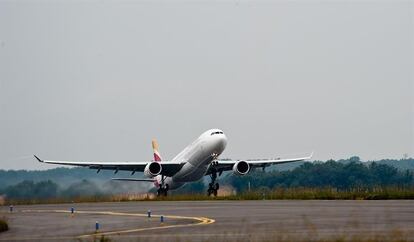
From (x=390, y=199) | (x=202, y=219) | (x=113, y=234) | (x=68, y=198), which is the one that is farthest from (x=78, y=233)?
(x=68, y=198)

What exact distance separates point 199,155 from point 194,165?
1.85 metres

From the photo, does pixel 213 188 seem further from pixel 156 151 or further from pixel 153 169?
pixel 156 151

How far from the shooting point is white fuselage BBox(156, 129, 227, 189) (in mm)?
62219

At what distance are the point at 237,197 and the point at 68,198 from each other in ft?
43.4

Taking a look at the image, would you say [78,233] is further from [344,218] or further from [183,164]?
[183,164]

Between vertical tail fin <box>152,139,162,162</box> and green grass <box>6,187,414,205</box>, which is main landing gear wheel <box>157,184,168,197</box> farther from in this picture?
vertical tail fin <box>152,139,162,162</box>

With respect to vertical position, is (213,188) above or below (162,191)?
below

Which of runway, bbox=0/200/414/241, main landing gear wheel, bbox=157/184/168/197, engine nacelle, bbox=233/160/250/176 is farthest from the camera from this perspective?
main landing gear wheel, bbox=157/184/168/197

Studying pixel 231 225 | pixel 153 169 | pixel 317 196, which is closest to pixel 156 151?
pixel 153 169

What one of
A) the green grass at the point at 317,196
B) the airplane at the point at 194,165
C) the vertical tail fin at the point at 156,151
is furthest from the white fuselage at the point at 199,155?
the vertical tail fin at the point at 156,151

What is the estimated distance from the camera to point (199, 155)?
63.4 metres

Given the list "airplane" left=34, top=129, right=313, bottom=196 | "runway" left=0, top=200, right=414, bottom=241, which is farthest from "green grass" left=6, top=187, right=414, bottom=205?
"runway" left=0, top=200, right=414, bottom=241

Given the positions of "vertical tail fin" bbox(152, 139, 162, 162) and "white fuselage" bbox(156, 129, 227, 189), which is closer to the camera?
"white fuselage" bbox(156, 129, 227, 189)

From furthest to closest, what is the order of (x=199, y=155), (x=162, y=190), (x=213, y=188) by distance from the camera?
(x=162, y=190), (x=213, y=188), (x=199, y=155)
